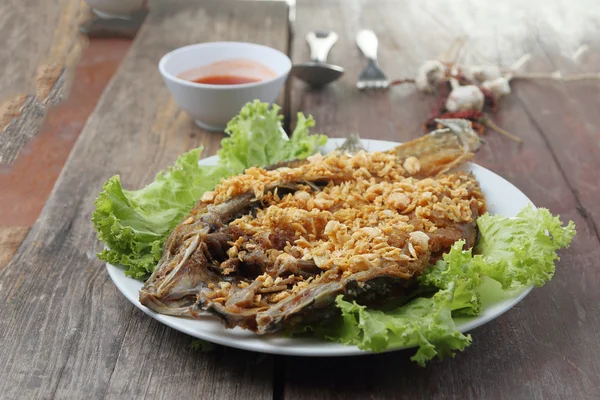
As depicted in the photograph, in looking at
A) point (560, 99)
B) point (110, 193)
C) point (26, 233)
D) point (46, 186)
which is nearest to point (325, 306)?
point (110, 193)

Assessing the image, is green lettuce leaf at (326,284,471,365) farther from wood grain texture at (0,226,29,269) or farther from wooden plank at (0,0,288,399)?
wood grain texture at (0,226,29,269)

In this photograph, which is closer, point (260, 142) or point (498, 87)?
point (260, 142)

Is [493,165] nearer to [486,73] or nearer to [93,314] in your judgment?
[486,73]

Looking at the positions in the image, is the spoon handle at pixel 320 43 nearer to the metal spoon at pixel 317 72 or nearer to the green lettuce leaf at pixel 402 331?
the metal spoon at pixel 317 72

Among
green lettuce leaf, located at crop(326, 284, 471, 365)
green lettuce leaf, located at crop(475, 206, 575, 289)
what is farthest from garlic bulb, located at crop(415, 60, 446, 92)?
green lettuce leaf, located at crop(326, 284, 471, 365)

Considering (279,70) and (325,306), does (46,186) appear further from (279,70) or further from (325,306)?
(325,306)

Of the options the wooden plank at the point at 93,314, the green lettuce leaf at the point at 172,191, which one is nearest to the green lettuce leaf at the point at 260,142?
the green lettuce leaf at the point at 172,191

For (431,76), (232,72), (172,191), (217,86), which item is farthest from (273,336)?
(431,76)
